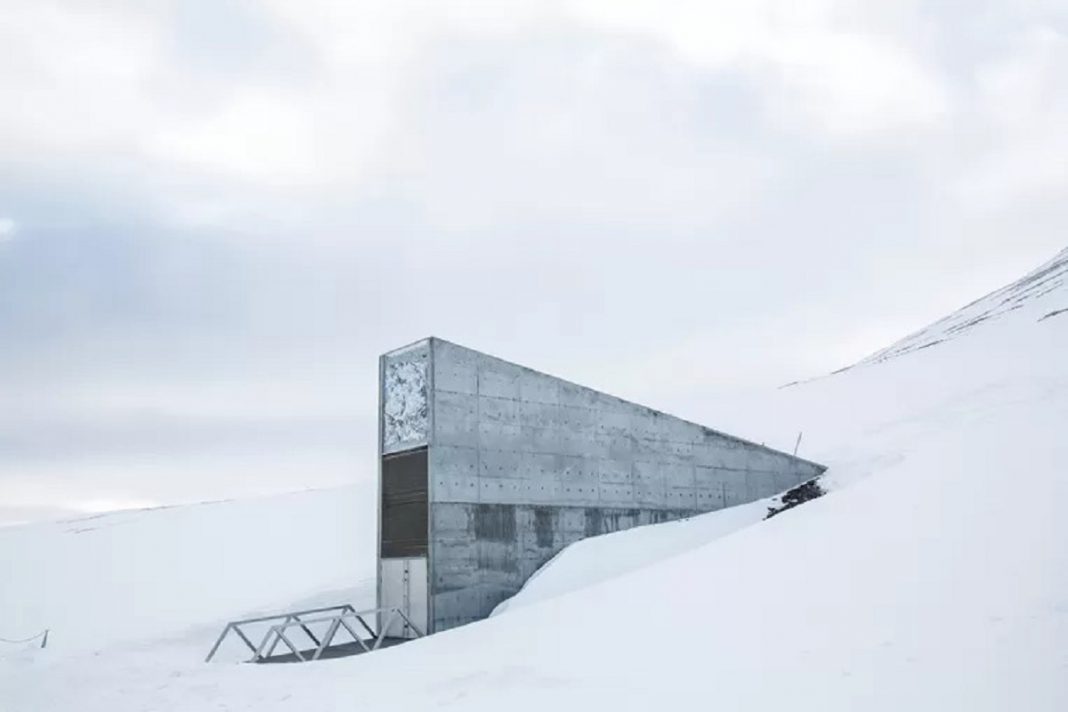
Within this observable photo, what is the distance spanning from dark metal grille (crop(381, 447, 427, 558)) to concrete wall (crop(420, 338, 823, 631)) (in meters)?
0.43

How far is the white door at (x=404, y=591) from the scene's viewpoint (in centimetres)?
1553

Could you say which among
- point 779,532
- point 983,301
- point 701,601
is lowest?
point 701,601

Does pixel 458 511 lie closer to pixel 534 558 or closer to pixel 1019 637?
pixel 534 558

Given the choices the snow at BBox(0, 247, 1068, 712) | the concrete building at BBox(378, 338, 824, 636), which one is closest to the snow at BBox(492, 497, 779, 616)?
the snow at BBox(0, 247, 1068, 712)

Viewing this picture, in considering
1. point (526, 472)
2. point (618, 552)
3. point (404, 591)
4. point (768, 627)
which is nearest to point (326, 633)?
point (404, 591)

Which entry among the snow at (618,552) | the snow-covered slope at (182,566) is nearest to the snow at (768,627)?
the snow at (618,552)

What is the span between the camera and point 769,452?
22266mm

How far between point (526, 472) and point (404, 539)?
2757 mm

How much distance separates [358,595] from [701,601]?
11621 mm

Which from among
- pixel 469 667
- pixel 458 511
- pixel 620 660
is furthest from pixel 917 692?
pixel 458 511

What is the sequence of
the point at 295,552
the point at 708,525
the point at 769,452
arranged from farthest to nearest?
1. the point at 295,552
2. the point at 769,452
3. the point at 708,525

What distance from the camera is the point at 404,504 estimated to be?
16.5 m

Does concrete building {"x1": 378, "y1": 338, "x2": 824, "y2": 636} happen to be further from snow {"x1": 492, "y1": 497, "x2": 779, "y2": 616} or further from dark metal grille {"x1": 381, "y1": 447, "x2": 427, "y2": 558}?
snow {"x1": 492, "y1": 497, "x2": 779, "y2": 616}

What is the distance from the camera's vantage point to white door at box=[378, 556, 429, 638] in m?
15.5
